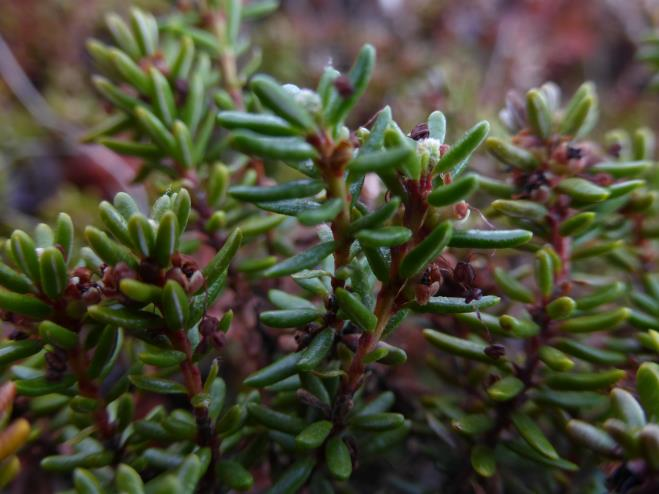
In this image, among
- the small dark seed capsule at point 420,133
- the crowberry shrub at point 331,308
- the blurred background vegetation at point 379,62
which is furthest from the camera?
the blurred background vegetation at point 379,62

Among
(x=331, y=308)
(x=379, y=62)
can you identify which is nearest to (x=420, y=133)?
(x=331, y=308)

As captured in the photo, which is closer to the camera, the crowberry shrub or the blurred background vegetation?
the crowberry shrub

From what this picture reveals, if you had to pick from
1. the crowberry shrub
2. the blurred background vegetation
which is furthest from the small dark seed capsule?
the blurred background vegetation

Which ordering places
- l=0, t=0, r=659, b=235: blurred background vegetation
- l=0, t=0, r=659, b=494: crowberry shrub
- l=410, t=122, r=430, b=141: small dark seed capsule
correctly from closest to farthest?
1. l=0, t=0, r=659, b=494: crowberry shrub
2. l=410, t=122, r=430, b=141: small dark seed capsule
3. l=0, t=0, r=659, b=235: blurred background vegetation

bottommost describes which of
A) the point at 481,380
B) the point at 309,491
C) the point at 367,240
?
the point at 309,491

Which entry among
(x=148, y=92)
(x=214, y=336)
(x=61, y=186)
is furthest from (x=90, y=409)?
(x=61, y=186)

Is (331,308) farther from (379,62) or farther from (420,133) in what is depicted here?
(379,62)

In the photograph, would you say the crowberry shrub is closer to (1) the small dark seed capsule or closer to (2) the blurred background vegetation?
(1) the small dark seed capsule

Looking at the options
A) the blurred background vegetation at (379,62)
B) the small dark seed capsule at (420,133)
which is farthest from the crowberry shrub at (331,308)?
the blurred background vegetation at (379,62)

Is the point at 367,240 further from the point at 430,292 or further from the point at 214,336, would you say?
the point at 214,336

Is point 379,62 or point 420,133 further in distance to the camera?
point 379,62

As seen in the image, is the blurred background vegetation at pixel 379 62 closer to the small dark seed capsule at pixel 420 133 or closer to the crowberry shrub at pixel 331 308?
the crowberry shrub at pixel 331 308
